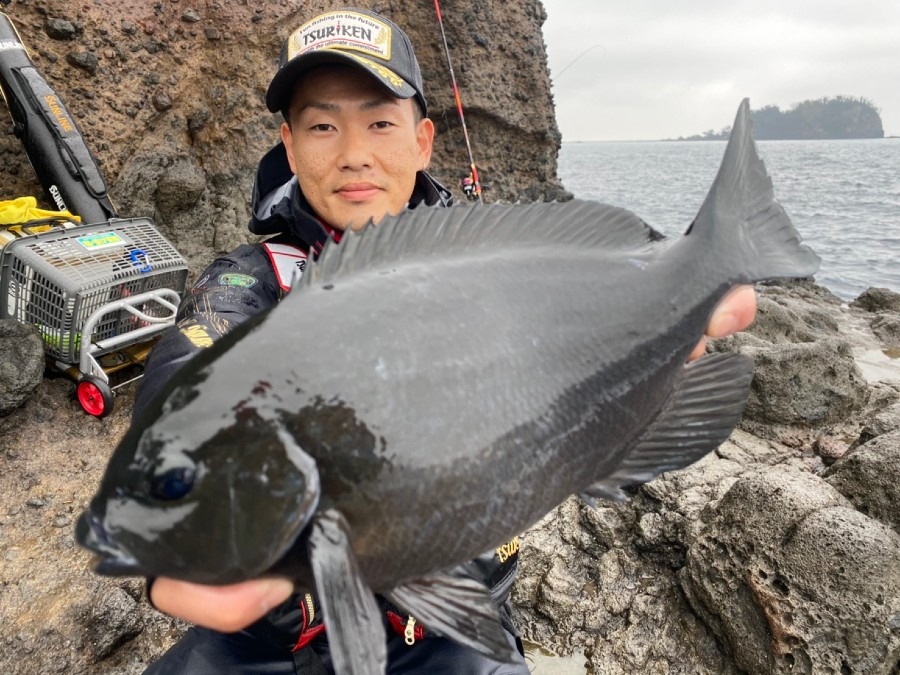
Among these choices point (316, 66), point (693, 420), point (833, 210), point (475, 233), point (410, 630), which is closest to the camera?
point (475, 233)

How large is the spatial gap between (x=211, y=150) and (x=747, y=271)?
5828 millimetres

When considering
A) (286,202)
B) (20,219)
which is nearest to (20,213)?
(20,219)

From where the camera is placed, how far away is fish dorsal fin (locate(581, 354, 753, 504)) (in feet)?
5.11

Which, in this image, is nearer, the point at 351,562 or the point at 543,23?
the point at 351,562

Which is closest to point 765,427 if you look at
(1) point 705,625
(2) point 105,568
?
(1) point 705,625

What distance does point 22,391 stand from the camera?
3.58 m

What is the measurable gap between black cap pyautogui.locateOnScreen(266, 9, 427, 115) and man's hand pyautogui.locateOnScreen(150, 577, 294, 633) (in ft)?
5.36

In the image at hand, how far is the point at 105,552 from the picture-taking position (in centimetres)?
106

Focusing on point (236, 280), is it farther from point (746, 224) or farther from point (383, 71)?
point (746, 224)

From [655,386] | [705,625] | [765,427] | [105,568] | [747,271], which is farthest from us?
[765,427]

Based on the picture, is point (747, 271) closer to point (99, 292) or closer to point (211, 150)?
point (99, 292)

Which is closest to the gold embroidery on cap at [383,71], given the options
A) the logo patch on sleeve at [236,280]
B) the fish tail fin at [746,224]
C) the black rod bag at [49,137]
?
the logo patch on sleeve at [236,280]

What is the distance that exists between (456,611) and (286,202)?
1742mm

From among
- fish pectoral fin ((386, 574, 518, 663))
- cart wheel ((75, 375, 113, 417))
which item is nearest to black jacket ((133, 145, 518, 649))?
fish pectoral fin ((386, 574, 518, 663))
